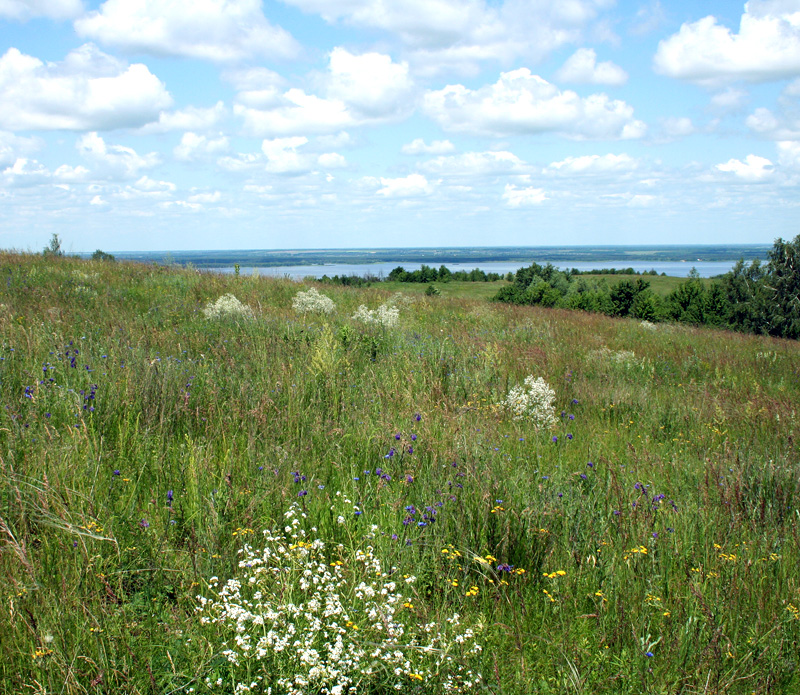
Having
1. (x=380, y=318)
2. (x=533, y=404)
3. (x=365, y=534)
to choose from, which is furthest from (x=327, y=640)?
(x=380, y=318)

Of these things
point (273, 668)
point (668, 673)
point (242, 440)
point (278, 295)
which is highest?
point (278, 295)

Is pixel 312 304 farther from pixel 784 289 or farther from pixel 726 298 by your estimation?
pixel 784 289

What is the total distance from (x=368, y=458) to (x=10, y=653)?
2.24 m

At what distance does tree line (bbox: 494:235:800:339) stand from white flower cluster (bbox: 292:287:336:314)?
33.5 meters

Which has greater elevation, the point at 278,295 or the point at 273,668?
the point at 278,295

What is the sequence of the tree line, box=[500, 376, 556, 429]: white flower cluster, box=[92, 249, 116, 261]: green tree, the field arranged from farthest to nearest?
the tree line → box=[92, 249, 116, 261]: green tree → box=[500, 376, 556, 429]: white flower cluster → the field

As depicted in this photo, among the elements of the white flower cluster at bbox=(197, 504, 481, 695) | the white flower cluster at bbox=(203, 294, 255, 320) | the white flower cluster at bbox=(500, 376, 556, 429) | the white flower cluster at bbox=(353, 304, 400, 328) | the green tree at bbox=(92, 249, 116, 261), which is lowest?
the white flower cluster at bbox=(197, 504, 481, 695)

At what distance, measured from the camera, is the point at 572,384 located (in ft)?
21.9

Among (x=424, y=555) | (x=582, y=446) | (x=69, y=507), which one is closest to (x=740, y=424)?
(x=582, y=446)

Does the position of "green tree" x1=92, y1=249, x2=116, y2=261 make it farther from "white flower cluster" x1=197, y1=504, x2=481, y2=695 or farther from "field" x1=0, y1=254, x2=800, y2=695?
"white flower cluster" x1=197, y1=504, x2=481, y2=695

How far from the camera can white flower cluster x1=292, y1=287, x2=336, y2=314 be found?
33.0 ft

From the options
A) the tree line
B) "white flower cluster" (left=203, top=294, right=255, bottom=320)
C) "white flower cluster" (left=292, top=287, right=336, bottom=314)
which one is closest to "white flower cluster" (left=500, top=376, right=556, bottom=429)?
"white flower cluster" (left=203, top=294, right=255, bottom=320)

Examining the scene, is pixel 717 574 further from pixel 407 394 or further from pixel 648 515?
pixel 407 394

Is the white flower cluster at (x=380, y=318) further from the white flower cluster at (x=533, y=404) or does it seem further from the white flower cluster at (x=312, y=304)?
the white flower cluster at (x=533, y=404)
